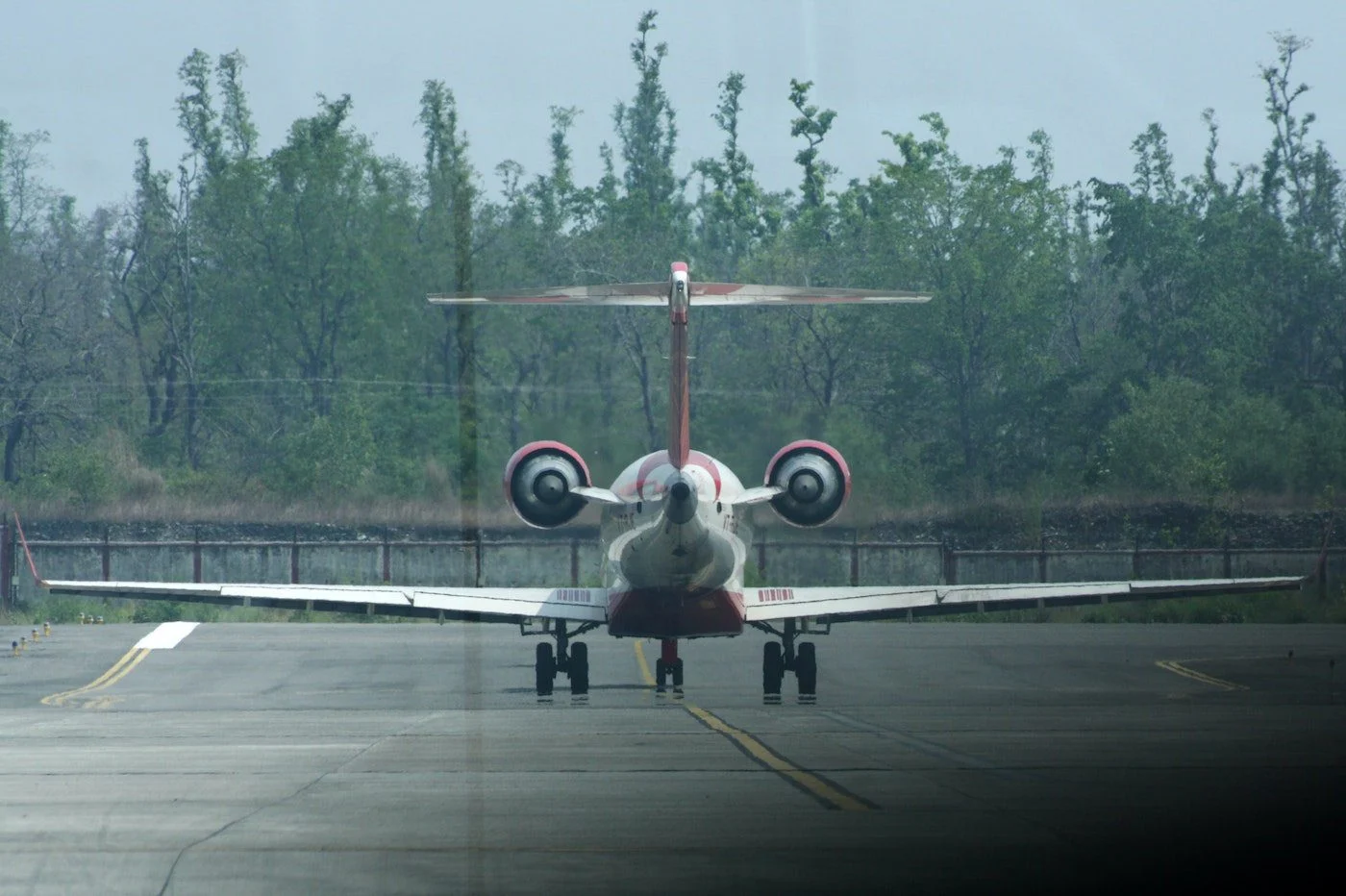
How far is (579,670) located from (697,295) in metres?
6.94

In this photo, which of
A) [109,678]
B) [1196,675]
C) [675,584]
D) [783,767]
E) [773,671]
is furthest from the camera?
[109,678]

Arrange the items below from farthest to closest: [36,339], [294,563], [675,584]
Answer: [36,339]
[294,563]
[675,584]

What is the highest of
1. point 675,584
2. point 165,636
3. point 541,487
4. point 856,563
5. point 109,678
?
point 541,487

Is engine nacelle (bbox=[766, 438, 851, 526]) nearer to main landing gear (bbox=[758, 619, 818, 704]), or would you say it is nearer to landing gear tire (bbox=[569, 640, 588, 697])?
main landing gear (bbox=[758, 619, 818, 704])

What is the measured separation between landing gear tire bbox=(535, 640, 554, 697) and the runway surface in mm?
639

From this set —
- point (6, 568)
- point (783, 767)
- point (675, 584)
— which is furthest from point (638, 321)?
point (783, 767)

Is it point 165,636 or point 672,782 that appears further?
point 165,636

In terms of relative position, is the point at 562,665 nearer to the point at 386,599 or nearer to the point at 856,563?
the point at 386,599

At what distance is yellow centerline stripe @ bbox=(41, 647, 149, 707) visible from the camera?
29.6m

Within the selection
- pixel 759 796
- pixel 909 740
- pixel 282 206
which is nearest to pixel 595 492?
pixel 909 740

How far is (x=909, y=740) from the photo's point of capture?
20.1 meters

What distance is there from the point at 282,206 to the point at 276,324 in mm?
4743

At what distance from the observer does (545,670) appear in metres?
30.2

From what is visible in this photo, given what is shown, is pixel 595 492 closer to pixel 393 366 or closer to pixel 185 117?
pixel 393 366
